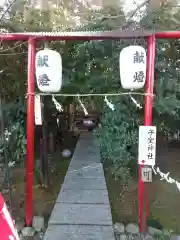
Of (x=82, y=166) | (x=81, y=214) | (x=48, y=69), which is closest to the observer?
(x=81, y=214)

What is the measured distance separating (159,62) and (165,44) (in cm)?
49

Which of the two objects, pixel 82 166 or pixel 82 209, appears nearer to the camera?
pixel 82 209

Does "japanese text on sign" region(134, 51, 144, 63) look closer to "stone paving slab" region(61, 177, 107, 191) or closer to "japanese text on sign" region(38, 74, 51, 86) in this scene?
"japanese text on sign" region(38, 74, 51, 86)

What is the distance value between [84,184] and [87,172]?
28.7 inches

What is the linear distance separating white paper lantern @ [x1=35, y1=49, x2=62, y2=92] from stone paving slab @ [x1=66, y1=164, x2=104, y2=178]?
213 cm

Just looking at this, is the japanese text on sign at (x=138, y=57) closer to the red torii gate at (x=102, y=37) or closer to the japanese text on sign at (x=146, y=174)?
the red torii gate at (x=102, y=37)

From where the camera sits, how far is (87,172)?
19.4ft

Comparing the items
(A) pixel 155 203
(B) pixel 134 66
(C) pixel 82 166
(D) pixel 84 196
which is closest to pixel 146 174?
(D) pixel 84 196

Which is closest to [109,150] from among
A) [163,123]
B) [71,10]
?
[163,123]

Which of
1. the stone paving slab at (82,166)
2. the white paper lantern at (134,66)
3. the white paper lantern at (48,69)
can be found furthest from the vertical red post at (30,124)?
the stone paving slab at (82,166)

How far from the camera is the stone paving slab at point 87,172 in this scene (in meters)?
5.71

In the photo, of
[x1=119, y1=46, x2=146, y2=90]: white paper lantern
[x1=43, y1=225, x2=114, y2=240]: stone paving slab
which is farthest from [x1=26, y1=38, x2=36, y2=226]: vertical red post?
[x1=119, y1=46, x2=146, y2=90]: white paper lantern

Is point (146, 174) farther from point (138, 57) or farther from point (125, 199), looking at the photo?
point (125, 199)

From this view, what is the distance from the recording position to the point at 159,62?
5656mm
